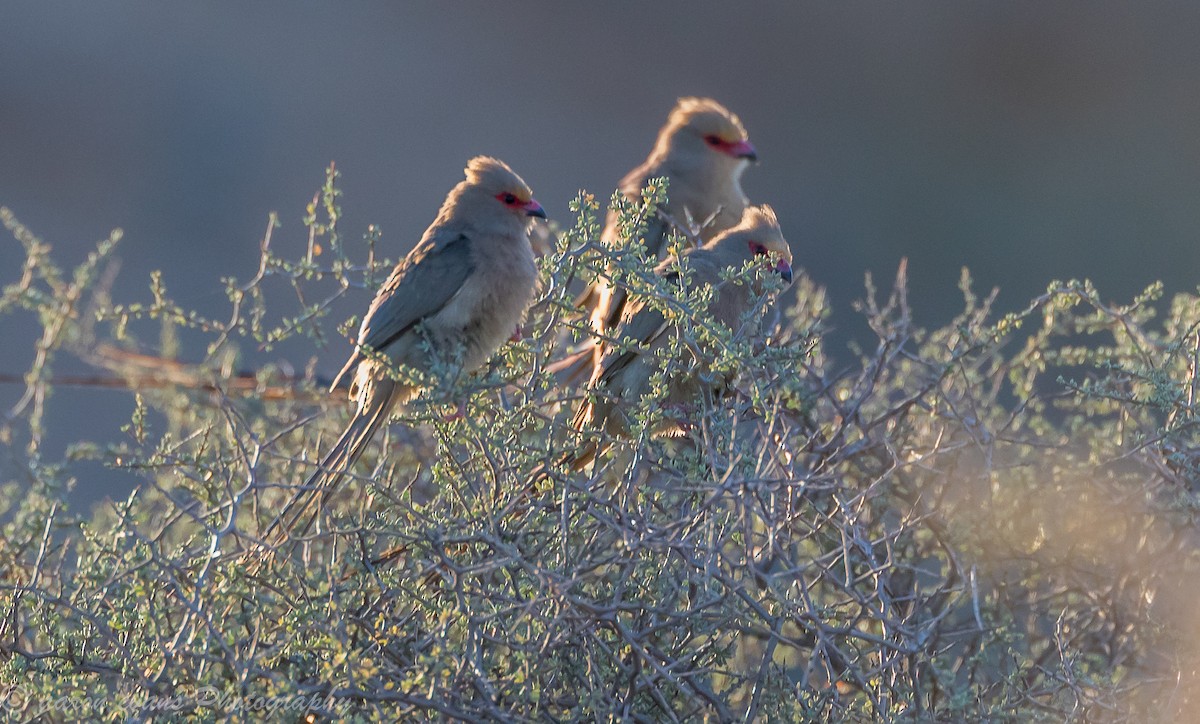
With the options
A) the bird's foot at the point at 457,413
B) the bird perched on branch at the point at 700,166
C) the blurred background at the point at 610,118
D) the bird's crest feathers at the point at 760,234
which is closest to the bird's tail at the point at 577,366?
the bird's crest feathers at the point at 760,234

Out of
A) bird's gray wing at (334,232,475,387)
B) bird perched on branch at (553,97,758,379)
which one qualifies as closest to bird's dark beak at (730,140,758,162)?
bird perched on branch at (553,97,758,379)

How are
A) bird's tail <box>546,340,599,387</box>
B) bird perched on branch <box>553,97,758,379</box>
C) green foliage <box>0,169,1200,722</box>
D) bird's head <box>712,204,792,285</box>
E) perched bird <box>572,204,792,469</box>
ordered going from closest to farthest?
green foliage <box>0,169,1200,722</box> < perched bird <box>572,204,792,469</box> < bird's tail <box>546,340,599,387</box> < bird's head <box>712,204,792,285</box> < bird perched on branch <box>553,97,758,379</box>

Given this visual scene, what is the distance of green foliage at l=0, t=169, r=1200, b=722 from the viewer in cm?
270

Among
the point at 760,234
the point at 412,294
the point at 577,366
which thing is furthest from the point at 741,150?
the point at 412,294

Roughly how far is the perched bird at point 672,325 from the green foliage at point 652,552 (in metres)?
0.28

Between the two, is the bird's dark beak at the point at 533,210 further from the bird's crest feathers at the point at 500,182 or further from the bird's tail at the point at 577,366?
the bird's tail at the point at 577,366

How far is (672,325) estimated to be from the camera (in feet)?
13.3

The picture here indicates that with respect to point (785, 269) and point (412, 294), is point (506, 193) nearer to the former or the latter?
point (412, 294)

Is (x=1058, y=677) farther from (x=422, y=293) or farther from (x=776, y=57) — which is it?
(x=776, y=57)

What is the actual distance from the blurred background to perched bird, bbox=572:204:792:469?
796 cm

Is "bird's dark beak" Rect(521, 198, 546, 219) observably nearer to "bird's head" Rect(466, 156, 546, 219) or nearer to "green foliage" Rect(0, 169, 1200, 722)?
"bird's head" Rect(466, 156, 546, 219)

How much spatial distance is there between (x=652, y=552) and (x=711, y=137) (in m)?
3.23

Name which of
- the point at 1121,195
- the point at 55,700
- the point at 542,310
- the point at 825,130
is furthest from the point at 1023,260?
the point at 55,700

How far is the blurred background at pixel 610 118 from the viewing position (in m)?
13.0
